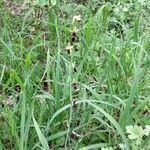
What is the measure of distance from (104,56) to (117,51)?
0.43 feet

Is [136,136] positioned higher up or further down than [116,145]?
higher up

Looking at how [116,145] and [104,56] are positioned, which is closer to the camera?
[116,145]

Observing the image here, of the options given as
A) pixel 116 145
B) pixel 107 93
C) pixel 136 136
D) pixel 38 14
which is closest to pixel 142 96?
pixel 107 93

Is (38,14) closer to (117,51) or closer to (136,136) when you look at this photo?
(117,51)

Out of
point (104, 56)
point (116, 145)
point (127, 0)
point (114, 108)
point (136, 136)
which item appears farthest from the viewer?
point (127, 0)

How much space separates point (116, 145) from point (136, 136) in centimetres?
31

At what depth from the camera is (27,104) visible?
2275 mm

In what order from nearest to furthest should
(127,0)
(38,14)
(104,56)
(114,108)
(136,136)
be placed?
(136,136) < (114,108) < (104,56) < (38,14) < (127,0)

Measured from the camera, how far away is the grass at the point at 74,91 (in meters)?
2.17

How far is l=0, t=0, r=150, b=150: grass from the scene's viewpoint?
217 cm

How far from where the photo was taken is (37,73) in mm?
2729

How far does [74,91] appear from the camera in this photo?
7.60ft

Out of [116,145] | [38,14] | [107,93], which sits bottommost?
[116,145]

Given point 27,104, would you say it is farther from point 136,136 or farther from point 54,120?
point 136,136
